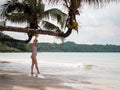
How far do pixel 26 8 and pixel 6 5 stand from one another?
131 cm

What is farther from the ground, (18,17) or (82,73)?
(18,17)

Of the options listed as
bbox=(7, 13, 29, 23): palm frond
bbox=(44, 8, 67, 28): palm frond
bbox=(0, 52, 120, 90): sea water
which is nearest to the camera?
bbox=(0, 52, 120, 90): sea water

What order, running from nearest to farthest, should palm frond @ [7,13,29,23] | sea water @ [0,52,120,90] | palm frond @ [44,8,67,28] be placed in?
sea water @ [0,52,120,90], palm frond @ [7,13,29,23], palm frond @ [44,8,67,28]

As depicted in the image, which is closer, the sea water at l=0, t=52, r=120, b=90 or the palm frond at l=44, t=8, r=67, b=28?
the sea water at l=0, t=52, r=120, b=90

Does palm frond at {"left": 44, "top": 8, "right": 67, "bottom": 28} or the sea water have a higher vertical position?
palm frond at {"left": 44, "top": 8, "right": 67, "bottom": 28}

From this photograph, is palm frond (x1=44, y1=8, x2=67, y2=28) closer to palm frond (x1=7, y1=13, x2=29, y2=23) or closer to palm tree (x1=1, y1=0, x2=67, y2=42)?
palm tree (x1=1, y1=0, x2=67, y2=42)

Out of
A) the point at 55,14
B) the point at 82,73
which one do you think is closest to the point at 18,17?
the point at 55,14

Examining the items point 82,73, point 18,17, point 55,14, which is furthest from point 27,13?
point 82,73

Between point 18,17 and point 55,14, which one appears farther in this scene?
point 55,14

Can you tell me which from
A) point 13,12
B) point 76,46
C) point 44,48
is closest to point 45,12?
point 13,12

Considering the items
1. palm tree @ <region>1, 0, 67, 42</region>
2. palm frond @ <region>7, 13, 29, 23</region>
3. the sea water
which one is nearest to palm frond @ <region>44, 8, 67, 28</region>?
palm tree @ <region>1, 0, 67, 42</region>

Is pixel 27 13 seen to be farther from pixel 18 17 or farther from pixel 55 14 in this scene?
pixel 55 14

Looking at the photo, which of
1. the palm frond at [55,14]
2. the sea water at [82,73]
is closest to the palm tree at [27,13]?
the palm frond at [55,14]

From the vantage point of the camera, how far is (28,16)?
18.3 metres
